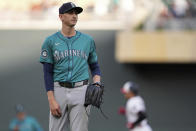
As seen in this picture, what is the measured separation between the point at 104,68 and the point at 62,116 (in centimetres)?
985

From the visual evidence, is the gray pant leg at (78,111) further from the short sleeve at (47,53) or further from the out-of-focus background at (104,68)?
the out-of-focus background at (104,68)

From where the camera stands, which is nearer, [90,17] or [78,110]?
[78,110]

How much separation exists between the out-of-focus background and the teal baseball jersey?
30.1ft

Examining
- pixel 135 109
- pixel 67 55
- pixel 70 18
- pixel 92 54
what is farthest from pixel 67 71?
pixel 135 109

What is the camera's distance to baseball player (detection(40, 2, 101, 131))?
5586mm

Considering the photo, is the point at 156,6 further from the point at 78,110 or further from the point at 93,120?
the point at 78,110

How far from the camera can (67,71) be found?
5.64m

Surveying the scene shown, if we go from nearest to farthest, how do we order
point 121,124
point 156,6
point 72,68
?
1. point 72,68
2. point 156,6
3. point 121,124

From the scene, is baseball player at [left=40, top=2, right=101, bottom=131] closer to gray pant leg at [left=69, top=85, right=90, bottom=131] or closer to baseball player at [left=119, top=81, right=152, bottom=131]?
gray pant leg at [left=69, top=85, right=90, bottom=131]

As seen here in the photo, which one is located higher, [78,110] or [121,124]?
[78,110]

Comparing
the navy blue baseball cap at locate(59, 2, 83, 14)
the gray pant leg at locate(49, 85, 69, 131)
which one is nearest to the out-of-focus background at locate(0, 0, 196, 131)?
the gray pant leg at locate(49, 85, 69, 131)

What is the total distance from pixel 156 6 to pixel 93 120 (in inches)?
116

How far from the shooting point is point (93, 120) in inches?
605

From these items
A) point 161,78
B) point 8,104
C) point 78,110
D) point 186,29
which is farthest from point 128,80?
point 78,110
